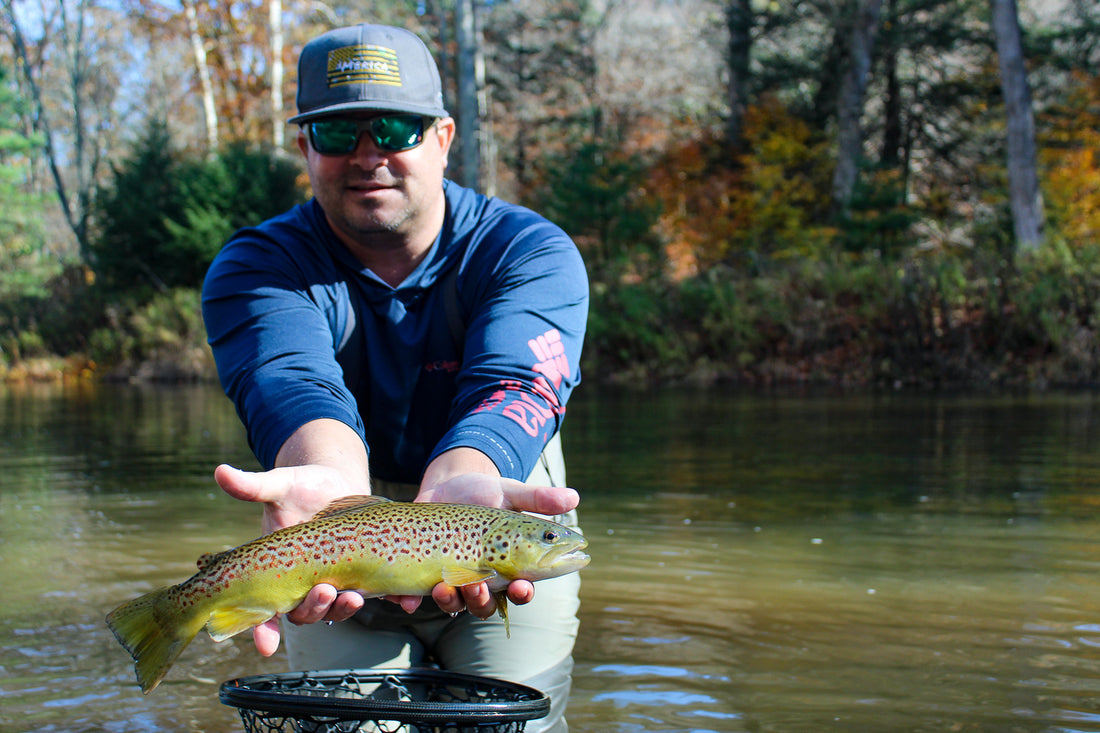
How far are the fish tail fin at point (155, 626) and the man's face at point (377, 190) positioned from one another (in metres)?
1.30

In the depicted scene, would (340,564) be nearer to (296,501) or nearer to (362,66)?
(296,501)

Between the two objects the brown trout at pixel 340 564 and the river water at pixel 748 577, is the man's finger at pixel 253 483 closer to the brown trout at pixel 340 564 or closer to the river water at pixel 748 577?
the brown trout at pixel 340 564

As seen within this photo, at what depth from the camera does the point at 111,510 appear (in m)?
9.18

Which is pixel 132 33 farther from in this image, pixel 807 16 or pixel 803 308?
pixel 803 308

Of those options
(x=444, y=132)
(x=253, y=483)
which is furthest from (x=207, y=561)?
(x=444, y=132)

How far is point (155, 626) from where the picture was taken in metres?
2.49

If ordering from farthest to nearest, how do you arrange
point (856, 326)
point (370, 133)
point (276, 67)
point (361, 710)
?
1. point (276, 67)
2. point (856, 326)
3. point (370, 133)
4. point (361, 710)

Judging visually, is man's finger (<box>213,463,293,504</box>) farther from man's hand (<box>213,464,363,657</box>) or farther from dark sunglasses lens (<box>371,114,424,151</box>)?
dark sunglasses lens (<box>371,114,424,151</box>)

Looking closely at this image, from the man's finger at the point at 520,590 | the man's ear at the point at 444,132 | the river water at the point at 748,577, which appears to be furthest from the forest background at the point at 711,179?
the man's finger at the point at 520,590

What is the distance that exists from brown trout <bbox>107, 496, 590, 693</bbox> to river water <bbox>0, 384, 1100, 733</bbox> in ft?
7.21

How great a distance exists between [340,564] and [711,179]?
32738mm

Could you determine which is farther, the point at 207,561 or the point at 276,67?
the point at 276,67

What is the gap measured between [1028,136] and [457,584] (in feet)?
80.1

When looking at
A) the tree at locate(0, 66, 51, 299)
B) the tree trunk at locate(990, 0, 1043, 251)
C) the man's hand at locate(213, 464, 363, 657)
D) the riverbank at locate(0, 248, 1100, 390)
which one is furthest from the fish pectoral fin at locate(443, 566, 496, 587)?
the tree at locate(0, 66, 51, 299)
